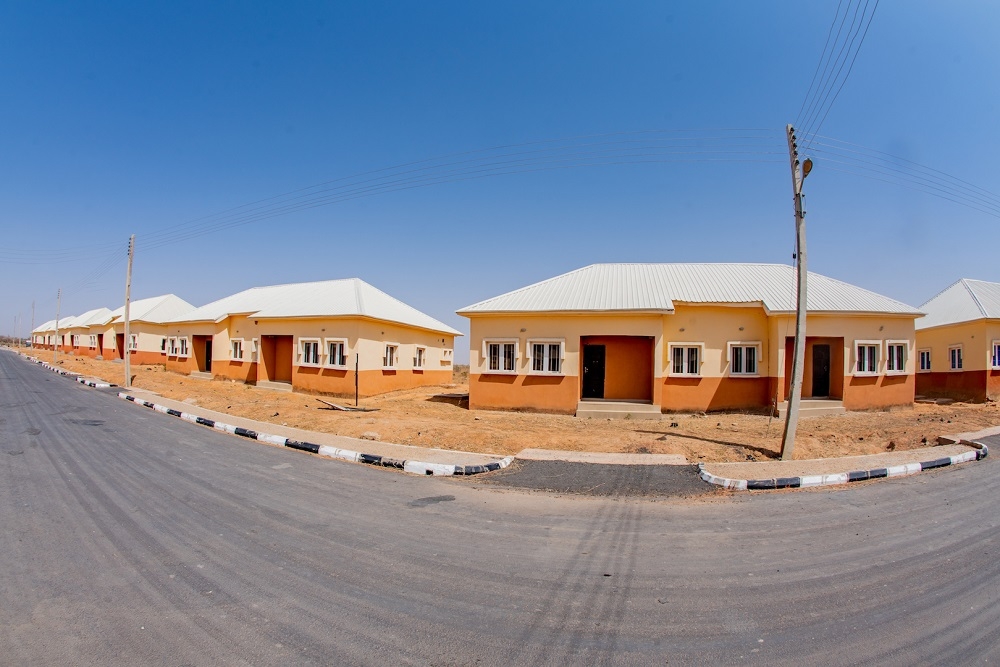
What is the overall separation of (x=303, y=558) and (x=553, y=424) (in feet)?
37.3

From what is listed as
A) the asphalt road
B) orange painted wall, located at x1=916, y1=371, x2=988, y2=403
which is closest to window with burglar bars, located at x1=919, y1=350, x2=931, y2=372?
orange painted wall, located at x1=916, y1=371, x2=988, y2=403

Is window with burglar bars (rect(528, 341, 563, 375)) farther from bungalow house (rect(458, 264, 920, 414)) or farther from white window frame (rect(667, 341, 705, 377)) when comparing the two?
white window frame (rect(667, 341, 705, 377))

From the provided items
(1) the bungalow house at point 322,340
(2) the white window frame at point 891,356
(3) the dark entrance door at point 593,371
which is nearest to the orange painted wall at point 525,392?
(3) the dark entrance door at point 593,371

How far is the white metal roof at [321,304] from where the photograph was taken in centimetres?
2364

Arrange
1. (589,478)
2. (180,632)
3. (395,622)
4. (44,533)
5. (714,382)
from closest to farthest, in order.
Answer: (180,632)
(395,622)
(44,533)
(589,478)
(714,382)

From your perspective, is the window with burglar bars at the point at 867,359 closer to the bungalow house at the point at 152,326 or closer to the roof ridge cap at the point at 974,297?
the roof ridge cap at the point at 974,297

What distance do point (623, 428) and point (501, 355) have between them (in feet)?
19.3

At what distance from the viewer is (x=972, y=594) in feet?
13.4

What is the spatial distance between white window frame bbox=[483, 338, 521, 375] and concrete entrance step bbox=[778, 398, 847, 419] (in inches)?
377

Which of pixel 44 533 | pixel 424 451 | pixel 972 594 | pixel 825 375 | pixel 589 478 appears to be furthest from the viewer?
pixel 825 375

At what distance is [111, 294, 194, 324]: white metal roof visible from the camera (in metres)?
41.8

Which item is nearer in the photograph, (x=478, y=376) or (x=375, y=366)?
(x=478, y=376)

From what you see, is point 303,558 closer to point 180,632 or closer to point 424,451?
point 180,632

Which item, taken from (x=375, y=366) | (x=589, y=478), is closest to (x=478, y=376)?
(x=375, y=366)
